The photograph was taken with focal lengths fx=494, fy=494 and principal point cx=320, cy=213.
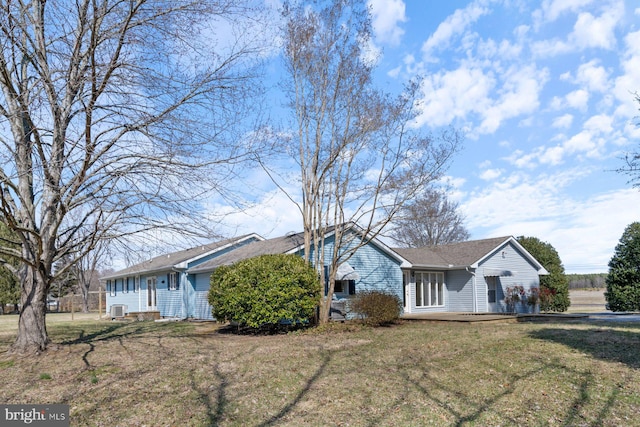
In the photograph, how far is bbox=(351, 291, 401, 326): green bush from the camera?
1580cm

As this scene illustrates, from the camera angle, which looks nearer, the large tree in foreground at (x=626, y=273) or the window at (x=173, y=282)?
the large tree in foreground at (x=626, y=273)

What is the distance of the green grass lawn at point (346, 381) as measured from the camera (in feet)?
20.7

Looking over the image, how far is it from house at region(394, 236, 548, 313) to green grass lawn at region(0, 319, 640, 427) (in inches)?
427

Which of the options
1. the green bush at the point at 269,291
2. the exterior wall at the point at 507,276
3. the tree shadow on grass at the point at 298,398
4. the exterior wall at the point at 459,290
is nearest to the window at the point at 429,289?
the exterior wall at the point at 459,290

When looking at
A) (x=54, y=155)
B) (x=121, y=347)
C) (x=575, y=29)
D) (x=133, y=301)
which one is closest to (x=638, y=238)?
(x=575, y=29)

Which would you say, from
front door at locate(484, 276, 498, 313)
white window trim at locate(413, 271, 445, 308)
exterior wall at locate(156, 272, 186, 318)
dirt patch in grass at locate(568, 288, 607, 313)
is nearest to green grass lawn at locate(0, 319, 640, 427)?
exterior wall at locate(156, 272, 186, 318)

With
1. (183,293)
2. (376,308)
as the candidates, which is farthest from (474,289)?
(183,293)

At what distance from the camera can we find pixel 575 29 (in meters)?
11.1

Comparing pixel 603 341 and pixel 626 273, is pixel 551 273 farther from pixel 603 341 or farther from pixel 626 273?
pixel 603 341

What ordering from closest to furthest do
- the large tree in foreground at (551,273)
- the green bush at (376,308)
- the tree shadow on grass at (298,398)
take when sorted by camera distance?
the tree shadow on grass at (298,398)
the green bush at (376,308)
the large tree in foreground at (551,273)

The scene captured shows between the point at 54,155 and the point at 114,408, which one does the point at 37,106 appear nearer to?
the point at 54,155

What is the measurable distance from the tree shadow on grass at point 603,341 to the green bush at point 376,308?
15.0 ft

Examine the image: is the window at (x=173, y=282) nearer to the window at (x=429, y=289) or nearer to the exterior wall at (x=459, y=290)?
the window at (x=429, y=289)

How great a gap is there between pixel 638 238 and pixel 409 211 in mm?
13162
